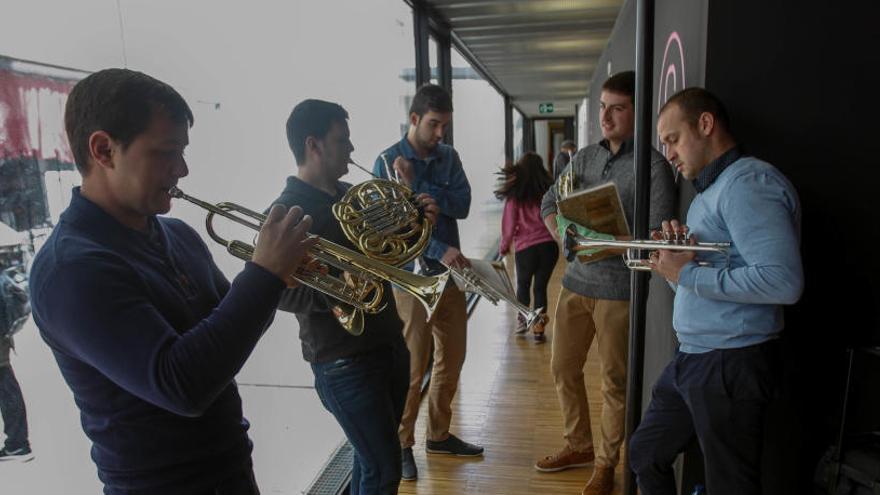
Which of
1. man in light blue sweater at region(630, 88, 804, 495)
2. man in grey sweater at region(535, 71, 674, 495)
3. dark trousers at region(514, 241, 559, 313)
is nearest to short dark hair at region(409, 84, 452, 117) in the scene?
man in grey sweater at region(535, 71, 674, 495)

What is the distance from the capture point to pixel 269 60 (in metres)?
2.05

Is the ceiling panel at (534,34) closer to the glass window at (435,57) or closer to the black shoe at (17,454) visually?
the glass window at (435,57)

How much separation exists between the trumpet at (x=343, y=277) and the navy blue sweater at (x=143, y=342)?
0.18 m

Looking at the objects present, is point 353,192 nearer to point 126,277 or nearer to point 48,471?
point 126,277

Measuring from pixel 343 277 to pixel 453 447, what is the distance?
1.71 metres

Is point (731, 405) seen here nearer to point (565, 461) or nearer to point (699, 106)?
point (699, 106)

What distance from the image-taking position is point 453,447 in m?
2.94

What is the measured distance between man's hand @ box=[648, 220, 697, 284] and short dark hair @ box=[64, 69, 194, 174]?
1343mm

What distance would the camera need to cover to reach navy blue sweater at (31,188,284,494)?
889mm

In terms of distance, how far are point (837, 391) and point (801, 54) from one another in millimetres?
1187

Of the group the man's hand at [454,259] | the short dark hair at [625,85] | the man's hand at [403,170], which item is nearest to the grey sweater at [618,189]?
the short dark hair at [625,85]

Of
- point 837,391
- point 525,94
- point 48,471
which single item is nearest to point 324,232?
point 48,471

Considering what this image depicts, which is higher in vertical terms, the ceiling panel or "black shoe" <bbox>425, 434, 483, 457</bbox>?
the ceiling panel

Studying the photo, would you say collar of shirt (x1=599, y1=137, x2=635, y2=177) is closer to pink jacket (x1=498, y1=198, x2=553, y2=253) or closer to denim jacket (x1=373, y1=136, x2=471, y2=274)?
denim jacket (x1=373, y1=136, x2=471, y2=274)
